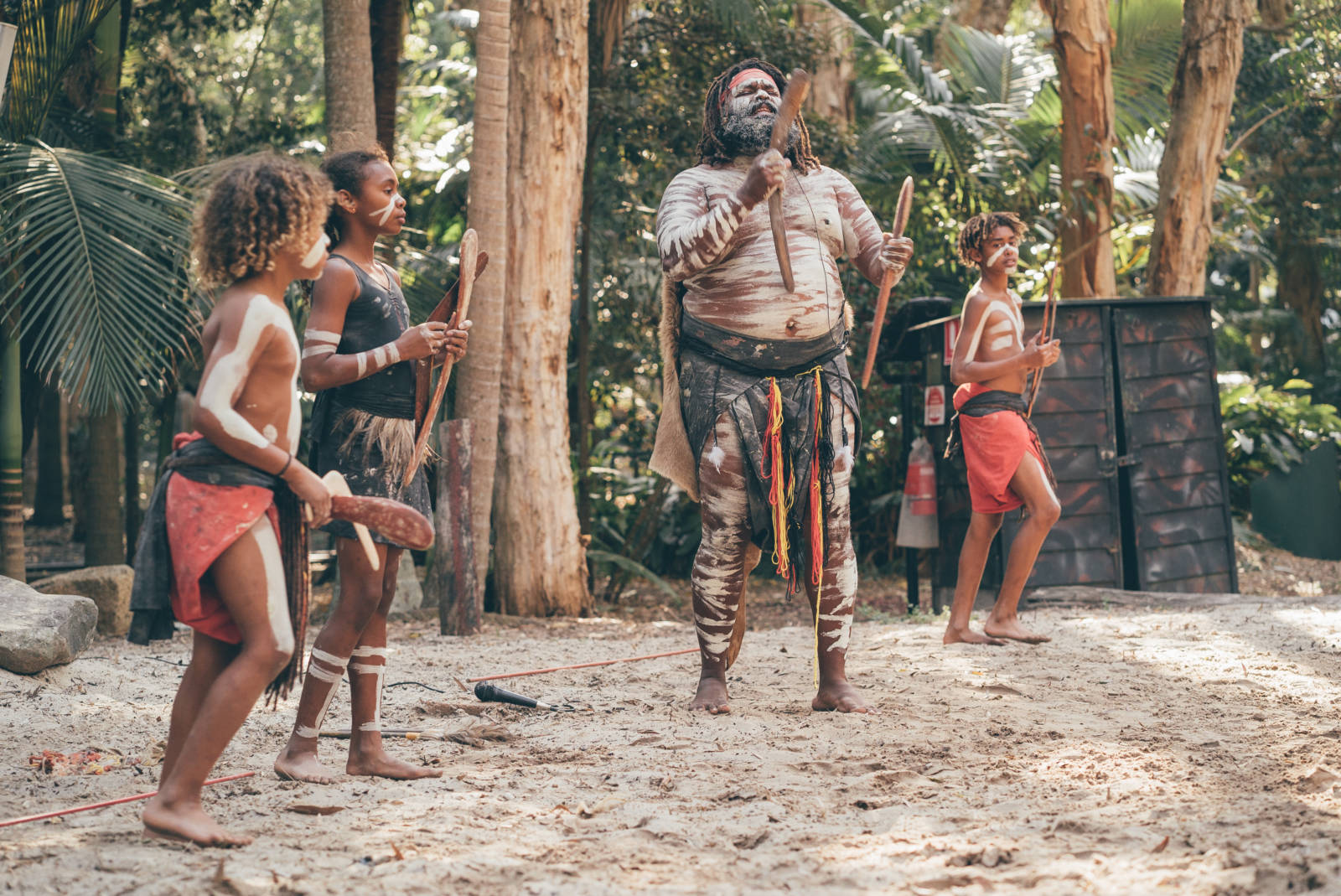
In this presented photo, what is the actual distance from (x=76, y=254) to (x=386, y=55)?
3390mm

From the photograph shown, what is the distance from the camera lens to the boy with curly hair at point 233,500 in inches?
105

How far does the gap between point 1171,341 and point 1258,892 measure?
5.97 metres

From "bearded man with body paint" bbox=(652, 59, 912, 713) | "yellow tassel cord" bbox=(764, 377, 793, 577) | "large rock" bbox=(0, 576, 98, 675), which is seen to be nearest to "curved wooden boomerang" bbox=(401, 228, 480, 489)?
"bearded man with body paint" bbox=(652, 59, 912, 713)

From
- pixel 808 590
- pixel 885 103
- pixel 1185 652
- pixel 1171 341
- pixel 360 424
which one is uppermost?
pixel 885 103

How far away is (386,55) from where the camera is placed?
878 centimetres

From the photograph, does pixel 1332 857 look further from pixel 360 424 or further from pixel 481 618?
pixel 481 618

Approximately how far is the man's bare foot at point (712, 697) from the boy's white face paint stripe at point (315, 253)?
82.7 inches

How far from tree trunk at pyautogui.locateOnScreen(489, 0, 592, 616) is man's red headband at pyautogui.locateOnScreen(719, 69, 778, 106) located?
320cm

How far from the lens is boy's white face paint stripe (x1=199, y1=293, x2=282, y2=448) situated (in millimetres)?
2660

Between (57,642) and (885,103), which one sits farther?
(885,103)

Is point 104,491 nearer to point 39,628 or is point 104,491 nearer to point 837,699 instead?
point 39,628

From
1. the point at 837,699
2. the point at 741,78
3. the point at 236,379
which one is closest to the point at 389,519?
the point at 236,379

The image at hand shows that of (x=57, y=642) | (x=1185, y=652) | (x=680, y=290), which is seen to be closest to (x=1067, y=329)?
(x=1185, y=652)

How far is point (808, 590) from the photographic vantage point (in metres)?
4.29
